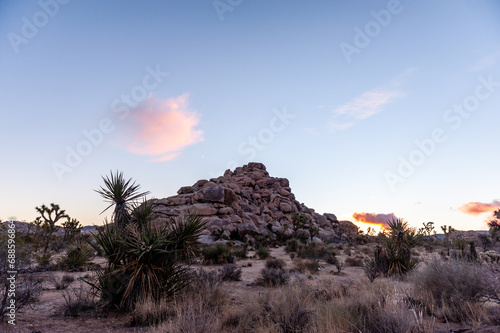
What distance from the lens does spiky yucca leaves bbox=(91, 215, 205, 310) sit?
743 cm

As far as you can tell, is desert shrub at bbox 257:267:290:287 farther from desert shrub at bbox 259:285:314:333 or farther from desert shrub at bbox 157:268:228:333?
desert shrub at bbox 259:285:314:333

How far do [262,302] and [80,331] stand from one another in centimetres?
417

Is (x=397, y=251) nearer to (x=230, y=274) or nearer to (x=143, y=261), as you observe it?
(x=230, y=274)

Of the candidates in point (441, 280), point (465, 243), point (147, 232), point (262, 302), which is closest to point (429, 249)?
point (465, 243)

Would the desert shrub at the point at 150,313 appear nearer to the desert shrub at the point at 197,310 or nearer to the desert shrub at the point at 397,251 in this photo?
the desert shrub at the point at 197,310

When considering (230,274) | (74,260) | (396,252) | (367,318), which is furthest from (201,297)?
(74,260)

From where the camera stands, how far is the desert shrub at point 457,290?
230 inches

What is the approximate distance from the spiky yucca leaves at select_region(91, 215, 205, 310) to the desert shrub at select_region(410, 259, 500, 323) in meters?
6.21

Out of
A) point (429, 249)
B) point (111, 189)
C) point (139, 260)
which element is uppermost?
point (111, 189)

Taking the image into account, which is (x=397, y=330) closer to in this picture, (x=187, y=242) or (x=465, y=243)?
(x=187, y=242)

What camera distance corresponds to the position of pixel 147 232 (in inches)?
311

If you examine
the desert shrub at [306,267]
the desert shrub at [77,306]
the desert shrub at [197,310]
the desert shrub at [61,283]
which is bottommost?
the desert shrub at [306,267]

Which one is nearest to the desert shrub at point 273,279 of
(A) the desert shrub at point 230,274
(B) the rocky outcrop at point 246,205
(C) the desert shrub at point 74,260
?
(A) the desert shrub at point 230,274

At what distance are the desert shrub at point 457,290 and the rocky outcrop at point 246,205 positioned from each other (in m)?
27.4
